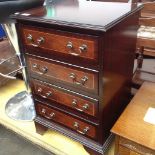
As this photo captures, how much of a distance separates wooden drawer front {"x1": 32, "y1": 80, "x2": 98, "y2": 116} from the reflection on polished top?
349 mm

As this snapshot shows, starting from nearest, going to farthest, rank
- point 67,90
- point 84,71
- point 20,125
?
1. point 84,71
2. point 67,90
3. point 20,125

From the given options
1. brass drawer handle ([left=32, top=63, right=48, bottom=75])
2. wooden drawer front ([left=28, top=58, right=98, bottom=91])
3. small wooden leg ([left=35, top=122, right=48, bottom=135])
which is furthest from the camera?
small wooden leg ([left=35, top=122, right=48, bottom=135])

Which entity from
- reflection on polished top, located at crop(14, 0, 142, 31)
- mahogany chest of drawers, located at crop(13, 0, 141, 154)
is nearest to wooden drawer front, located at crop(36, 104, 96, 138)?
mahogany chest of drawers, located at crop(13, 0, 141, 154)

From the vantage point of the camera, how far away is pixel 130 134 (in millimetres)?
974

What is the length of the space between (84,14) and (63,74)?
285 mm

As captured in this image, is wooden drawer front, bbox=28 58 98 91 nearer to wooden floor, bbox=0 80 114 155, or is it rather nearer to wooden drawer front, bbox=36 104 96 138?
wooden drawer front, bbox=36 104 96 138

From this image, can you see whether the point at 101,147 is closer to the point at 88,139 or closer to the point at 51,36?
the point at 88,139

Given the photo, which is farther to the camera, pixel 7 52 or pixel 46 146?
pixel 7 52

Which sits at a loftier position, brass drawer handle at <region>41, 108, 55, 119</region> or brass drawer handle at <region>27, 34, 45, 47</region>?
brass drawer handle at <region>27, 34, 45, 47</region>

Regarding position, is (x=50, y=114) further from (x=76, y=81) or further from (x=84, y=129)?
(x=76, y=81)

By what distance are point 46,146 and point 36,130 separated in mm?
119

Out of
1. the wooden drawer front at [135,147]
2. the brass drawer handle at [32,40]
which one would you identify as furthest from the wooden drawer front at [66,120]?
the brass drawer handle at [32,40]

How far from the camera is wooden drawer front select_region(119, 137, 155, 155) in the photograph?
3.06 ft

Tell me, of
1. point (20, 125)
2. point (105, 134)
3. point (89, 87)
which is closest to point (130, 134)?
point (105, 134)
